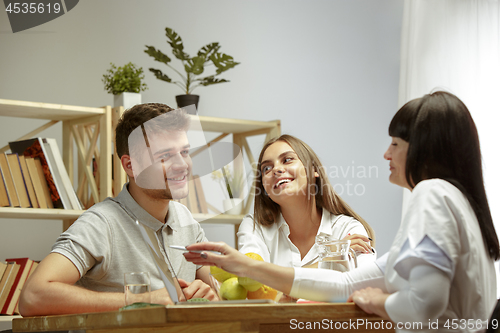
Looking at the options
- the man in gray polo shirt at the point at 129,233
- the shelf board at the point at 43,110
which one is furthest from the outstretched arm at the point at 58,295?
the shelf board at the point at 43,110

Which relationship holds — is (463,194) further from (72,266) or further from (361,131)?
(361,131)

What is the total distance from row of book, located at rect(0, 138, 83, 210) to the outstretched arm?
1.06 meters

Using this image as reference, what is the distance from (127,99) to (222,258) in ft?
5.14

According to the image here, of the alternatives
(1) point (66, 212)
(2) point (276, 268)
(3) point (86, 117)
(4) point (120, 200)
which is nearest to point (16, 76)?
(3) point (86, 117)

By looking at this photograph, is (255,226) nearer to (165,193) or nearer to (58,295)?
(165,193)

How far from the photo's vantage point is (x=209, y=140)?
1.44m

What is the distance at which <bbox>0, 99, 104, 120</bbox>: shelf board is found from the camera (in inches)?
84.3

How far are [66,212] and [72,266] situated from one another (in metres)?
1.04

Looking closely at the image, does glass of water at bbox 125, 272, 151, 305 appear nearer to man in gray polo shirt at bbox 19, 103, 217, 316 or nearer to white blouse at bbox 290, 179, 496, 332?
man in gray polo shirt at bbox 19, 103, 217, 316

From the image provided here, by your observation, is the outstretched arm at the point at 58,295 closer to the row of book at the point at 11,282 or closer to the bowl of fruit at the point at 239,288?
the bowl of fruit at the point at 239,288

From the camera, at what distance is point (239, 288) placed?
38.0 inches
